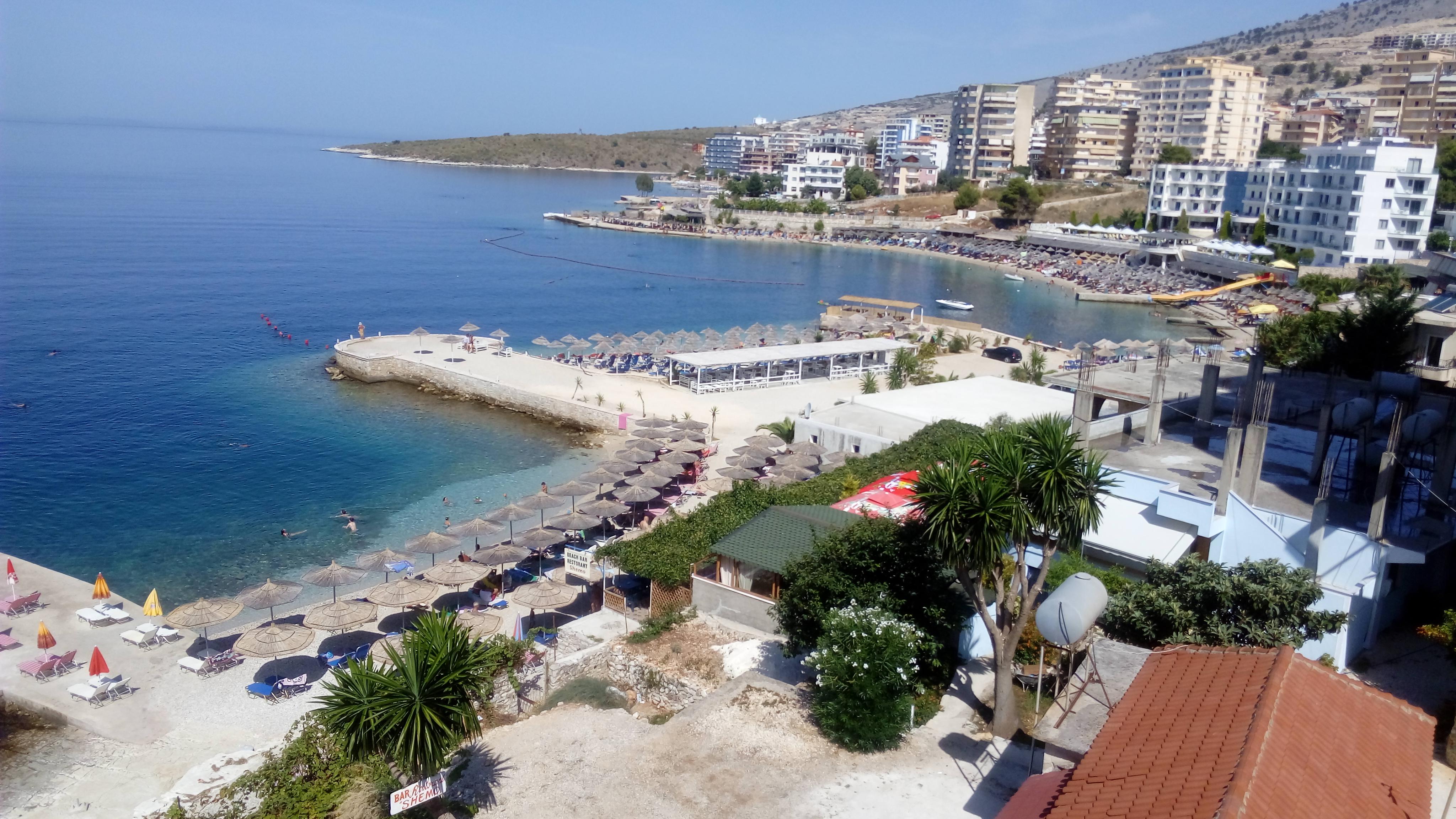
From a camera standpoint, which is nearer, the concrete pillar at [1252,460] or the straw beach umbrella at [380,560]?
the concrete pillar at [1252,460]

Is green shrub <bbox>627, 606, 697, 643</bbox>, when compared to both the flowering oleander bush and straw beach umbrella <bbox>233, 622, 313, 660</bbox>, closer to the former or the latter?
the flowering oleander bush

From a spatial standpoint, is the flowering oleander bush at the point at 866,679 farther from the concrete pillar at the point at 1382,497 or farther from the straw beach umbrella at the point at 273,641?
the straw beach umbrella at the point at 273,641

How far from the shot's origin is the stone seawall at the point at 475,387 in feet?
108

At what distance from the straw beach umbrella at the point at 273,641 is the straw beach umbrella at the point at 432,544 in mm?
3830

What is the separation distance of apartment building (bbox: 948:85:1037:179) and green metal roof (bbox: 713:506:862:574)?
381ft

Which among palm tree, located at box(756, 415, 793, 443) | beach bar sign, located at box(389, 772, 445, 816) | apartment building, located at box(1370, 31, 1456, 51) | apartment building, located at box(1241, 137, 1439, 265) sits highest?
apartment building, located at box(1370, 31, 1456, 51)

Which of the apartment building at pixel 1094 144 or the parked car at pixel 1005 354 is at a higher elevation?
the apartment building at pixel 1094 144

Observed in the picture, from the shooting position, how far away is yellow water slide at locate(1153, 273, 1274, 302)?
64.4 meters

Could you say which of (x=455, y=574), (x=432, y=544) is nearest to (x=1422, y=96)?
(x=432, y=544)

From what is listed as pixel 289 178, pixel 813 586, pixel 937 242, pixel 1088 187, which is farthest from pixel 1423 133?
pixel 289 178

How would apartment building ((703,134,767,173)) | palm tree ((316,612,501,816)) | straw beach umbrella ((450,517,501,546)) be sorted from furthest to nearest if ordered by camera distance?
1. apartment building ((703,134,767,173))
2. straw beach umbrella ((450,517,501,546))
3. palm tree ((316,612,501,816))

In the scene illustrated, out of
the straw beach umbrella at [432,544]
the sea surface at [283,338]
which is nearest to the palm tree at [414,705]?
the straw beach umbrella at [432,544]

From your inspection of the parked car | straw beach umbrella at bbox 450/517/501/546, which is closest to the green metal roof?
straw beach umbrella at bbox 450/517/501/546

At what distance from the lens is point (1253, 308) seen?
185 feet
